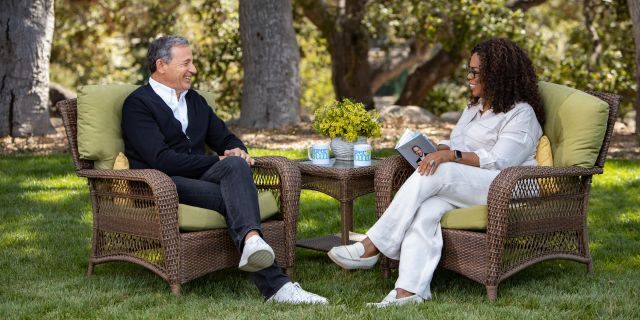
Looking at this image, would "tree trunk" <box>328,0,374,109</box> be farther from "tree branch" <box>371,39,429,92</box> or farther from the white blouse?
the white blouse

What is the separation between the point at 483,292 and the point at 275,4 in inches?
266

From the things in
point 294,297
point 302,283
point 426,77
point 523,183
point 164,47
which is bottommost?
point 426,77

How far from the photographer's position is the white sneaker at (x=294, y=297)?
13.7 feet

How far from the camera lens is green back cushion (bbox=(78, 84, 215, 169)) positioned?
4.64 m

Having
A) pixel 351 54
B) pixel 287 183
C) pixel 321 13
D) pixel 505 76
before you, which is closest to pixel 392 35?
pixel 351 54

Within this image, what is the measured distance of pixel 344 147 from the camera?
5016 millimetres

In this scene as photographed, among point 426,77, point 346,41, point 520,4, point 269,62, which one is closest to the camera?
point 269,62

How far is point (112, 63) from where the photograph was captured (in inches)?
764

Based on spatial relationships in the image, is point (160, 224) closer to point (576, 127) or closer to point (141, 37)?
point (576, 127)

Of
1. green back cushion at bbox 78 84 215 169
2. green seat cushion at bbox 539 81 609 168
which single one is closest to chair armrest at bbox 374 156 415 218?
green seat cushion at bbox 539 81 609 168

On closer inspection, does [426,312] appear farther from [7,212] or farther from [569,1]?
[569,1]

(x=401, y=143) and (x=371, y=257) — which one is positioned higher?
(x=401, y=143)

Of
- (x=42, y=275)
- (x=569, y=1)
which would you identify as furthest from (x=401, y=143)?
(x=569, y=1)

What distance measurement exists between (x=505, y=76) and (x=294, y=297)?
1495 millimetres
